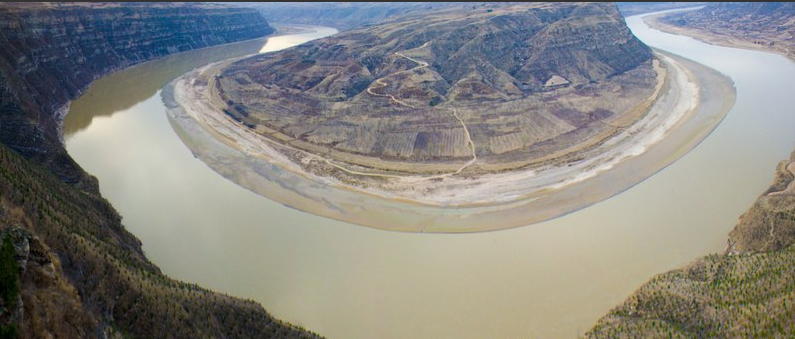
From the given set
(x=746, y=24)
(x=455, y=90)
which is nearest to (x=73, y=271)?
(x=455, y=90)

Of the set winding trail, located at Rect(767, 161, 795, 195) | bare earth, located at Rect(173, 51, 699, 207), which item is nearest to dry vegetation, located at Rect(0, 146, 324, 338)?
bare earth, located at Rect(173, 51, 699, 207)

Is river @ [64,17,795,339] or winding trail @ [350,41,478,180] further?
winding trail @ [350,41,478,180]

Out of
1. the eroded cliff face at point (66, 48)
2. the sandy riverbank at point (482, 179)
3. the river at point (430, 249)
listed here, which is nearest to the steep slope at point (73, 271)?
the eroded cliff face at point (66, 48)

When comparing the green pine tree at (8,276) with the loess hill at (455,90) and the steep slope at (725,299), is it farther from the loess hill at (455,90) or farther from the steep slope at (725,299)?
the loess hill at (455,90)

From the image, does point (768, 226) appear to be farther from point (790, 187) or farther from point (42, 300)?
point (42, 300)

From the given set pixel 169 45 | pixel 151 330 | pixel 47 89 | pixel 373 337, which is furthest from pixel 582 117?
pixel 169 45

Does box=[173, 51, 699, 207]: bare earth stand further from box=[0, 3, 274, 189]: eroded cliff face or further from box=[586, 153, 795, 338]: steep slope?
box=[0, 3, 274, 189]: eroded cliff face
